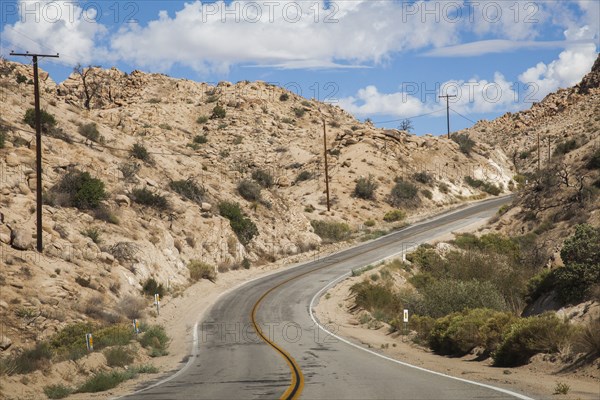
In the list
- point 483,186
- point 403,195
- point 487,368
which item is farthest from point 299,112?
point 487,368

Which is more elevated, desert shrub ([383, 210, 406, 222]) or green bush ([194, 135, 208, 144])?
green bush ([194, 135, 208, 144])

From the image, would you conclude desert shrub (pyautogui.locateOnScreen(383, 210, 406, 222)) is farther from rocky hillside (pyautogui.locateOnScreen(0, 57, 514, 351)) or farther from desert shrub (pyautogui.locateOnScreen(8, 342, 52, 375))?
desert shrub (pyautogui.locateOnScreen(8, 342, 52, 375))

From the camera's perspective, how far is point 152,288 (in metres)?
35.8

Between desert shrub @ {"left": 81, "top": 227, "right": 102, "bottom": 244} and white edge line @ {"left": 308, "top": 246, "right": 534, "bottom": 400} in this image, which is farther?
desert shrub @ {"left": 81, "top": 227, "right": 102, "bottom": 244}

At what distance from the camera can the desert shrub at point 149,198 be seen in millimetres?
→ 45278

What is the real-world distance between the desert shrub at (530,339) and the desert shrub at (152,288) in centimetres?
2234

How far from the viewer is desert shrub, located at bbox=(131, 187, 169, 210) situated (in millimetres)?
45278

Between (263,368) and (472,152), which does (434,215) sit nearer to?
(472,152)

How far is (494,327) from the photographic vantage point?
1938cm

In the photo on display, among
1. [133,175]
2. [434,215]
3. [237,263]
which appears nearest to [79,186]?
[133,175]

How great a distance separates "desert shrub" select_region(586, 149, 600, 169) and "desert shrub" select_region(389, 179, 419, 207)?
85.7ft

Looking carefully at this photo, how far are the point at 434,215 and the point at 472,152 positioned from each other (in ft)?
97.8

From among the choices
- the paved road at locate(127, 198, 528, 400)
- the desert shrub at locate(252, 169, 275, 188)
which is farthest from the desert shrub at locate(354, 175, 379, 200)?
the paved road at locate(127, 198, 528, 400)

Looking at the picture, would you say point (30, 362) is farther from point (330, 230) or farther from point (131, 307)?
point (330, 230)
